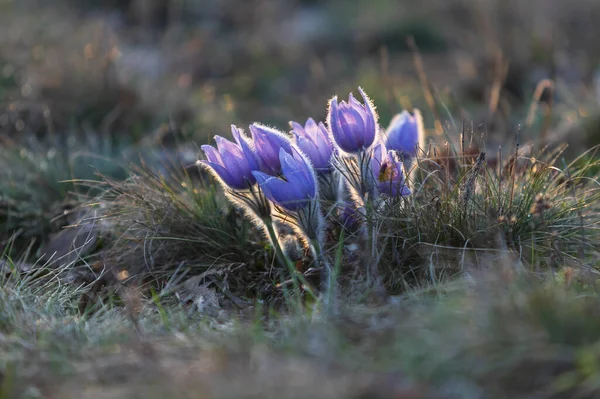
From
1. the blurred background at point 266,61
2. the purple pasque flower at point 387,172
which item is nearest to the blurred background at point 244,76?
the blurred background at point 266,61

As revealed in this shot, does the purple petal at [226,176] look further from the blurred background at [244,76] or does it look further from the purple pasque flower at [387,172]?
the blurred background at [244,76]

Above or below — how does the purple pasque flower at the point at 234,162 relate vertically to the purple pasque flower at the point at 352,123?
below

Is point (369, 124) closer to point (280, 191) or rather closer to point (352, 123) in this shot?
point (352, 123)

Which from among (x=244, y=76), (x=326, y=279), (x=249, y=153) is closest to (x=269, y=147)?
(x=249, y=153)

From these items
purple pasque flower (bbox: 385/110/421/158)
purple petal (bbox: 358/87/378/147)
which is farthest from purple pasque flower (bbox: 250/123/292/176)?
purple pasque flower (bbox: 385/110/421/158)

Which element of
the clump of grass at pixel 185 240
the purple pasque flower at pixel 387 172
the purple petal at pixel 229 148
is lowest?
the clump of grass at pixel 185 240

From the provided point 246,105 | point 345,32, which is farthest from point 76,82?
point 345,32

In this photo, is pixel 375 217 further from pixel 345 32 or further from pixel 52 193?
pixel 345 32
